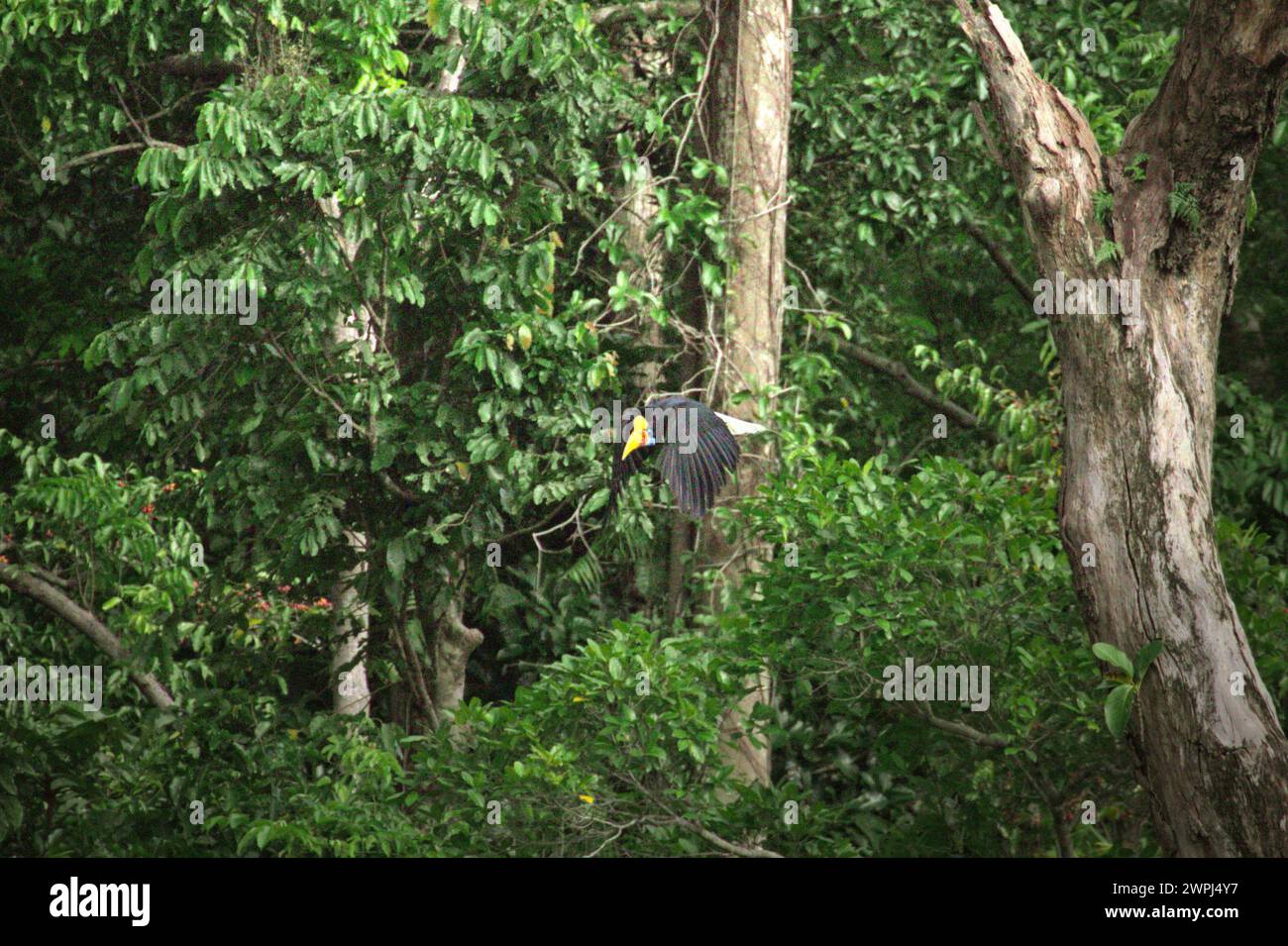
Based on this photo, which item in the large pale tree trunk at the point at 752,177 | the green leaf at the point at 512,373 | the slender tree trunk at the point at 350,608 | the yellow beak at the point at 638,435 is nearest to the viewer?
the yellow beak at the point at 638,435

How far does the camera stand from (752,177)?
7.14 metres

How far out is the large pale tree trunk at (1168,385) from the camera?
170 inches

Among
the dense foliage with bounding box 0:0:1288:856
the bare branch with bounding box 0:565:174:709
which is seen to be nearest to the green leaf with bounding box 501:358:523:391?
the dense foliage with bounding box 0:0:1288:856

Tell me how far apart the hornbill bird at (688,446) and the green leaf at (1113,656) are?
1586 millimetres

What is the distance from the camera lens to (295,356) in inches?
255

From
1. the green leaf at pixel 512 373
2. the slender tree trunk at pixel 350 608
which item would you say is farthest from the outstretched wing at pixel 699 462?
the slender tree trunk at pixel 350 608

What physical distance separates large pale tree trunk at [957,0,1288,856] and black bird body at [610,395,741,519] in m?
1.43

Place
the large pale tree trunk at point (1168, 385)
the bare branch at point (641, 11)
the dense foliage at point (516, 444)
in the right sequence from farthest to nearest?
the bare branch at point (641, 11), the dense foliage at point (516, 444), the large pale tree trunk at point (1168, 385)

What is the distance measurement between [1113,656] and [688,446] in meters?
1.82

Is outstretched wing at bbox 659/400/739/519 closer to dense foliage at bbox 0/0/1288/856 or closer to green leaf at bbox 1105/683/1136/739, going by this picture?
dense foliage at bbox 0/0/1288/856

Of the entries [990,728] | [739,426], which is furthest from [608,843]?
[739,426]

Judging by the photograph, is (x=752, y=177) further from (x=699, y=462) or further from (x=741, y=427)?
(x=699, y=462)

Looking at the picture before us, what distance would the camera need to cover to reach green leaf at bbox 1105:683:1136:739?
14.2ft

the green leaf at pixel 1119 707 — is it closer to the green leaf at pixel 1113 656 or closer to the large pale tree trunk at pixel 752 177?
the green leaf at pixel 1113 656
